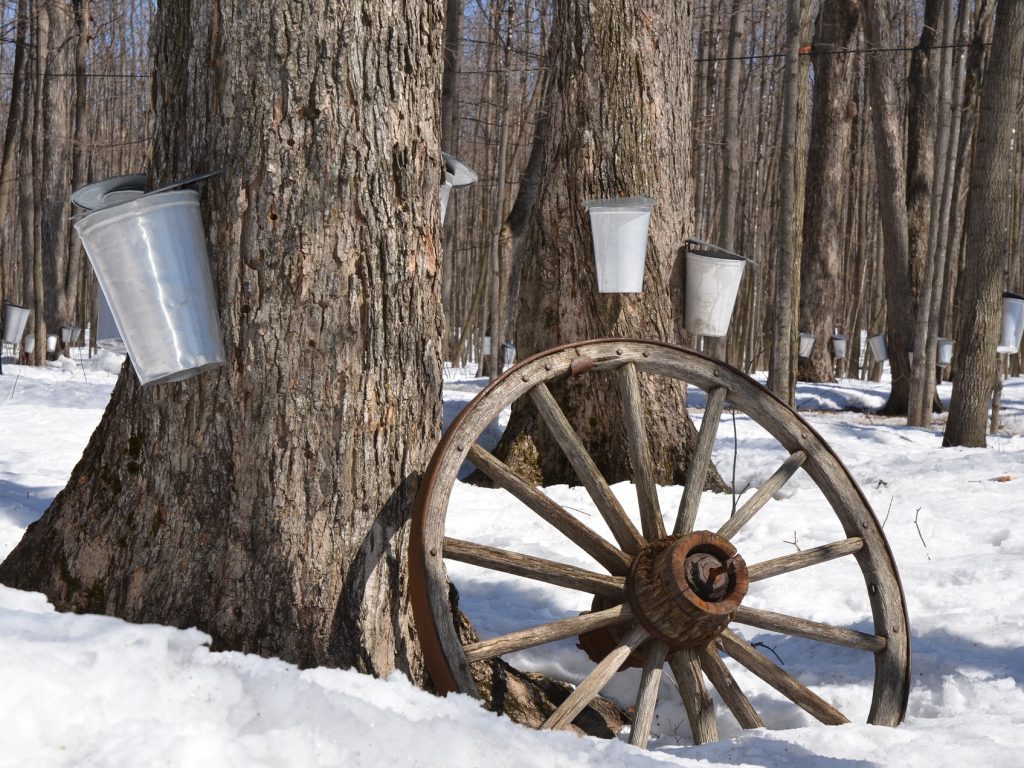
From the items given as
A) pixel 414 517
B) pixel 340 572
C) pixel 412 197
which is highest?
pixel 412 197

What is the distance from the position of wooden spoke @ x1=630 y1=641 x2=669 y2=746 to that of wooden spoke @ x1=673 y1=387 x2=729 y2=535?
0.31 meters

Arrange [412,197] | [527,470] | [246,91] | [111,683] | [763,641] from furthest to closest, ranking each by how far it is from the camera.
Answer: [527,470] → [763,641] → [412,197] → [246,91] → [111,683]

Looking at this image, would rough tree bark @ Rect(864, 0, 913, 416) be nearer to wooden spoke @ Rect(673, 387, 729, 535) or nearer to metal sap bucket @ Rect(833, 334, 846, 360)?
metal sap bucket @ Rect(833, 334, 846, 360)

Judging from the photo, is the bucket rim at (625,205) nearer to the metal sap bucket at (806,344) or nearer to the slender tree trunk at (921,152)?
the slender tree trunk at (921,152)

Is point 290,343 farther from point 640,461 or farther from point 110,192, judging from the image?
point 640,461

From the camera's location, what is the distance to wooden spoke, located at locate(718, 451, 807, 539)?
246 centimetres

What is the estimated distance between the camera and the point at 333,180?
214 cm

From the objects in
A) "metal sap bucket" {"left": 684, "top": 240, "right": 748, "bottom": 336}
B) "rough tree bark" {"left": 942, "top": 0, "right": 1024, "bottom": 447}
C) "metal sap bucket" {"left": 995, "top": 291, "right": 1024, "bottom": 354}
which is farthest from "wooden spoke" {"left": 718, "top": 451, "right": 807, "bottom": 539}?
"metal sap bucket" {"left": 995, "top": 291, "right": 1024, "bottom": 354}

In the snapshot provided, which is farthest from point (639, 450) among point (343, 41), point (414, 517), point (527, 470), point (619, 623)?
point (527, 470)

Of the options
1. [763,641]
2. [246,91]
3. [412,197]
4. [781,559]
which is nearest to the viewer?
[246,91]

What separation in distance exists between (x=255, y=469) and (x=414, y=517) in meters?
0.38

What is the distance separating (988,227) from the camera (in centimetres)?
623

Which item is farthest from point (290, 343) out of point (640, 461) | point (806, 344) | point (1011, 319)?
point (806, 344)

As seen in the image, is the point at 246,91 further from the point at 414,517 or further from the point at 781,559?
the point at 781,559
